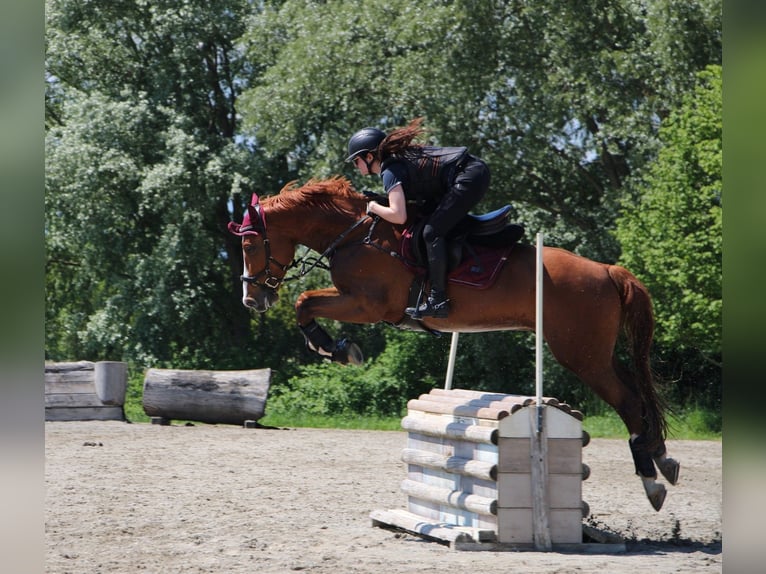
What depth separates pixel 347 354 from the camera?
557cm

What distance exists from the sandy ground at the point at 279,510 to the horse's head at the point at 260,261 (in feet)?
4.96

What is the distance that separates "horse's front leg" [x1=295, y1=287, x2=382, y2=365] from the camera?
18.5 ft

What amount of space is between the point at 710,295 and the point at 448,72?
660cm

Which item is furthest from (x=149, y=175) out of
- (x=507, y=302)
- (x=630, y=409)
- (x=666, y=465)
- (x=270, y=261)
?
(x=666, y=465)

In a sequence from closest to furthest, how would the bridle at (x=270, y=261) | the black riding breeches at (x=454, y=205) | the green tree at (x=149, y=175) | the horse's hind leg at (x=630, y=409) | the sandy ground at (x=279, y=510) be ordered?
1. the sandy ground at (x=279, y=510)
2. the black riding breeches at (x=454, y=205)
3. the horse's hind leg at (x=630, y=409)
4. the bridle at (x=270, y=261)
5. the green tree at (x=149, y=175)

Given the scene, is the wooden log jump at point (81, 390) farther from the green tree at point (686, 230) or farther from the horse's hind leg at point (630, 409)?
the horse's hind leg at point (630, 409)

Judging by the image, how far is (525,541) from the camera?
5.36m

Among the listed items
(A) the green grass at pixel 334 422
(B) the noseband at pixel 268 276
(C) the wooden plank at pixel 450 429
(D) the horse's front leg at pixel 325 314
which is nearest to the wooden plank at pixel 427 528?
(C) the wooden plank at pixel 450 429

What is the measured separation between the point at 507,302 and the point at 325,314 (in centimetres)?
113

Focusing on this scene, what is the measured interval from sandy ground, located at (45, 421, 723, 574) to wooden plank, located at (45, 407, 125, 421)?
4.61 ft

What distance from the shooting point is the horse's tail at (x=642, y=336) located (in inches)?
228

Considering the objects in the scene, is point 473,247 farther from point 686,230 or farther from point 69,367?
point 686,230

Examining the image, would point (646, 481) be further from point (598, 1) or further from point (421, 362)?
point (598, 1)

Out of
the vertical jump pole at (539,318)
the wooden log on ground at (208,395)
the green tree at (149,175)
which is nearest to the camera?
the vertical jump pole at (539,318)
